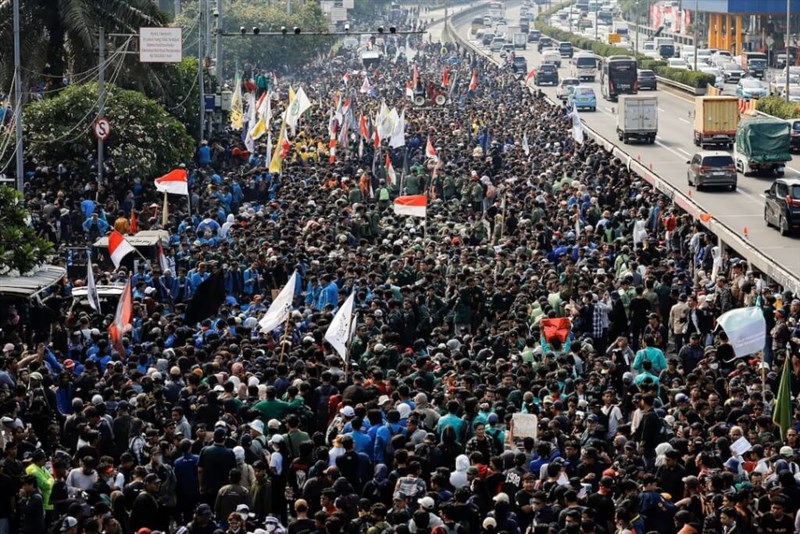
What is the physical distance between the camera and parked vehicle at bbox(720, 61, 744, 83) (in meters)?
92.2

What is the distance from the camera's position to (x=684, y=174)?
51531 millimetres

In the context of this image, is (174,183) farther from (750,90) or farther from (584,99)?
(750,90)

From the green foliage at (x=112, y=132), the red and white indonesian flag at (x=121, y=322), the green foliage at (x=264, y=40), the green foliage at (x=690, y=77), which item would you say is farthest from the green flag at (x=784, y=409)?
the green foliage at (x=264, y=40)

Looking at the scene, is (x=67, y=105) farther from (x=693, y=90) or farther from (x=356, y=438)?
(x=693, y=90)

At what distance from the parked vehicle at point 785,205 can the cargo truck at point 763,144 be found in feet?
32.9

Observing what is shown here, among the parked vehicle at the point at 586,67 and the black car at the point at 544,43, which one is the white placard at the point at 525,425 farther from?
the black car at the point at 544,43

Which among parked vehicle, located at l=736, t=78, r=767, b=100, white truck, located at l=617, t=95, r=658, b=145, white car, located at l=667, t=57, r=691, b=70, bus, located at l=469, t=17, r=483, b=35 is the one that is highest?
white truck, located at l=617, t=95, r=658, b=145

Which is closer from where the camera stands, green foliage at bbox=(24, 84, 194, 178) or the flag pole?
the flag pole

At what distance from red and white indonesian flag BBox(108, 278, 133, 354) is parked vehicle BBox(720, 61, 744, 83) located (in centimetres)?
7055

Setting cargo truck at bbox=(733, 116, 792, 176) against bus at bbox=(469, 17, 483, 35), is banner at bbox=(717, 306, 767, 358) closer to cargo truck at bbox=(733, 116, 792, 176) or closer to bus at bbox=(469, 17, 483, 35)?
cargo truck at bbox=(733, 116, 792, 176)

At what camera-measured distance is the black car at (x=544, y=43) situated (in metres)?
133

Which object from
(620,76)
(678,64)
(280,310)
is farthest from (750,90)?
(280,310)

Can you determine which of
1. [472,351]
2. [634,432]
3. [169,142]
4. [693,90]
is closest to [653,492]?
[634,432]

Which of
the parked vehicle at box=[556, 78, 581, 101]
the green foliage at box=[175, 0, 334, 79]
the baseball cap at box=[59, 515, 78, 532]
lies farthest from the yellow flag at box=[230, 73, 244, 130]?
the green foliage at box=[175, 0, 334, 79]
